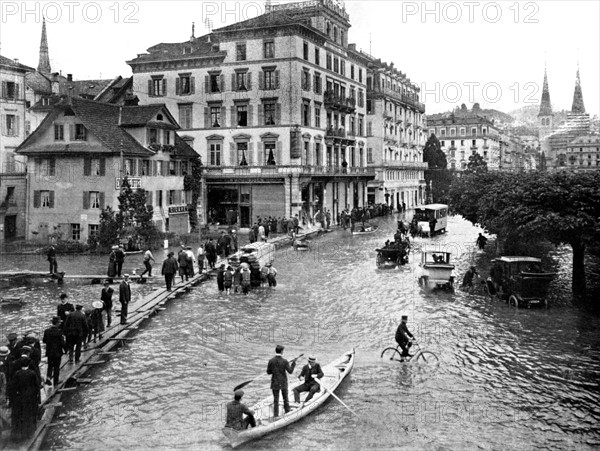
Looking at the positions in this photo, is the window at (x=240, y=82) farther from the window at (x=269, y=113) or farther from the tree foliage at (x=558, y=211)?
the tree foliage at (x=558, y=211)

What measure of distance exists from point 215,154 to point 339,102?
48.5ft

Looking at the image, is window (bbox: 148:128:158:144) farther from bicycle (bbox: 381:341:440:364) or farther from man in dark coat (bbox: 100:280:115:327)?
bicycle (bbox: 381:341:440:364)

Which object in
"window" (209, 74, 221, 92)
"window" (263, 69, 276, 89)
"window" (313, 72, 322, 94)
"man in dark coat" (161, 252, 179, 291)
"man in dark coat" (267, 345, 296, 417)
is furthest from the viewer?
"window" (313, 72, 322, 94)

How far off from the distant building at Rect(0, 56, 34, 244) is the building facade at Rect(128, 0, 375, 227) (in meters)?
13.0

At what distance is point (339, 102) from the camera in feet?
218

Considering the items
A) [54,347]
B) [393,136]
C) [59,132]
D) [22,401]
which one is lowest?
[22,401]

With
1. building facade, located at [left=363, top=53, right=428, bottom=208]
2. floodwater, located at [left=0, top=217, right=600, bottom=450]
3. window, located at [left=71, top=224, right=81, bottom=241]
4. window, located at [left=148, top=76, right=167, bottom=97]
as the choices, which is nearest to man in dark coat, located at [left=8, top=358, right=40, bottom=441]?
floodwater, located at [left=0, top=217, right=600, bottom=450]

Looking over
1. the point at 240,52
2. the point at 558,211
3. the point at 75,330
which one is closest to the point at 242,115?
the point at 240,52

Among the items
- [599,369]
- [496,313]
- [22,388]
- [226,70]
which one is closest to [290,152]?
[226,70]

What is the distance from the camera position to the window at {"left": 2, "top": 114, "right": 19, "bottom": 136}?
170ft

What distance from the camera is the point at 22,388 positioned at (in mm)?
13016

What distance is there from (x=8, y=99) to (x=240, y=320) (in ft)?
123

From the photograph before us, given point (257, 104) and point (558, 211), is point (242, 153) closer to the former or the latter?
point (257, 104)

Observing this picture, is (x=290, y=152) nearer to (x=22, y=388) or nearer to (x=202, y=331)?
(x=202, y=331)
